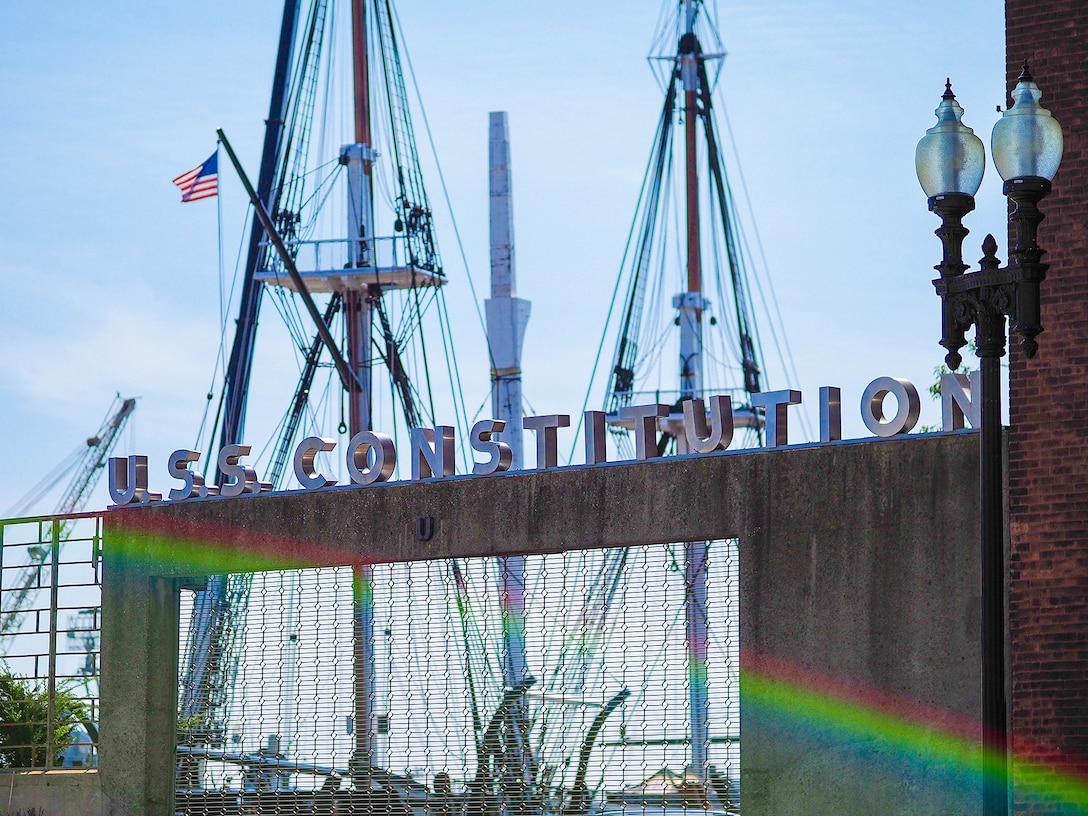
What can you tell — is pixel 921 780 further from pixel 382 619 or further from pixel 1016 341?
pixel 382 619

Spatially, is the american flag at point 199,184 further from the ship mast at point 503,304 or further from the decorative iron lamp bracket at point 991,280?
the decorative iron lamp bracket at point 991,280

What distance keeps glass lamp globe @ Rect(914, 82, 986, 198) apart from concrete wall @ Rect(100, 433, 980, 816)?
5940 mm

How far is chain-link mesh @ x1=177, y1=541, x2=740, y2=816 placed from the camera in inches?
833

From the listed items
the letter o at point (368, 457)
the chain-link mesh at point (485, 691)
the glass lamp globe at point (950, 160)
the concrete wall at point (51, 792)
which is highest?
the glass lamp globe at point (950, 160)

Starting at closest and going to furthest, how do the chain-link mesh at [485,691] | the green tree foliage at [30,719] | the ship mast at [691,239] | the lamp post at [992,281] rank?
the lamp post at [992,281]
the chain-link mesh at [485,691]
the green tree foliage at [30,719]
the ship mast at [691,239]

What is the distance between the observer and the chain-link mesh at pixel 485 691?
2116cm

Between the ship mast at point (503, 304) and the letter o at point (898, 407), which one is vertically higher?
the ship mast at point (503, 304)

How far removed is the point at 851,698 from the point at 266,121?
3097cm

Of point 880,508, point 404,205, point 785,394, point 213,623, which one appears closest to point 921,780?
point 880,508

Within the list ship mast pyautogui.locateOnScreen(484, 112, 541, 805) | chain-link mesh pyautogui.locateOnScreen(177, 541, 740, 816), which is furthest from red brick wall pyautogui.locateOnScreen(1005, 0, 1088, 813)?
ship mast pyautogui.locateOnScreen(484, 112, 541, 805)

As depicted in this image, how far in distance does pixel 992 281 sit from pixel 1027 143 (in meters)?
0.93

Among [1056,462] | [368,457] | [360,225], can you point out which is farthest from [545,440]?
[360,225]

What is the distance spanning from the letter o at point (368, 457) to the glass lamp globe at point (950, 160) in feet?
33.5

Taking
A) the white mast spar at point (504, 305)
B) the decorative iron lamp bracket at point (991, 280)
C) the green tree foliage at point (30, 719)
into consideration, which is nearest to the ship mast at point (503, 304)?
the white mast spar at point (504, 305)
